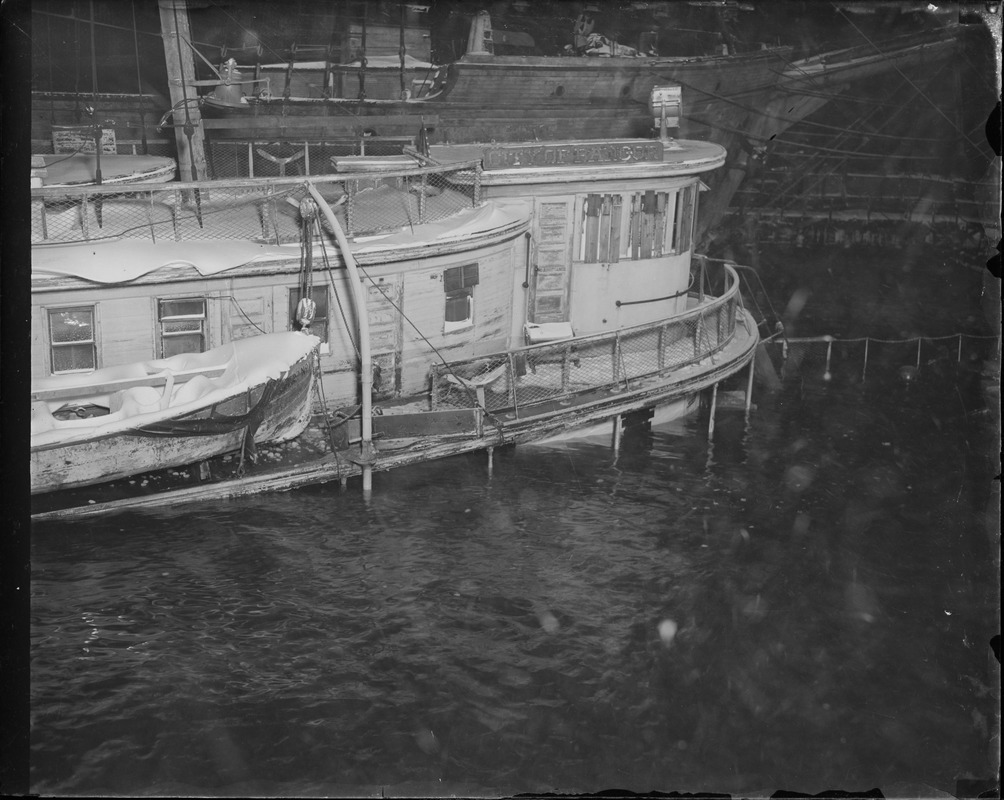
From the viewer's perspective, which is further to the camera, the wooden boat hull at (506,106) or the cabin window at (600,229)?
the wooden boat hull at (506,106)

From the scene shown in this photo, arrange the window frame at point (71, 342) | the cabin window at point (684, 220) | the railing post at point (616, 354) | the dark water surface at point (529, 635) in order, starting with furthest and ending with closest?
the cabin window at point (684, 220) → the railing post at point (616, 354) → the window frame at point (71, 342) → the dark water surface at point (529, 635)

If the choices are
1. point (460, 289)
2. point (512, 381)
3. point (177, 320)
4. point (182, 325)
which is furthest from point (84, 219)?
point (512, 381)

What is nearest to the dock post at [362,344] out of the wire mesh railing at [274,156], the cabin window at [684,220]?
the cabin window at [684,220]

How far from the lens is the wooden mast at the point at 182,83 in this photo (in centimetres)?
1852

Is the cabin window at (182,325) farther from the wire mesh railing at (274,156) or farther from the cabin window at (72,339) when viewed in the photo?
the wire mesh railing at (274,156)

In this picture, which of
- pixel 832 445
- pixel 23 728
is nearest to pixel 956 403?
pixel 832 445

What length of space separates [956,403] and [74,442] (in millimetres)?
18200

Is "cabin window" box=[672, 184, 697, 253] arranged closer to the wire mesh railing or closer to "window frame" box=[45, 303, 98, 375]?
the wire mesh railing

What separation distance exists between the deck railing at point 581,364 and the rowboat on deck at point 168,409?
9.58 feet

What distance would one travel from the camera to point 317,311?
55.4 feet

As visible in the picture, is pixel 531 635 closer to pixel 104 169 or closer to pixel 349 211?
pixel 349 211

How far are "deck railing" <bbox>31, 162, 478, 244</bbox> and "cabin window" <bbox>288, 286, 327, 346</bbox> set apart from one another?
0.97 metres

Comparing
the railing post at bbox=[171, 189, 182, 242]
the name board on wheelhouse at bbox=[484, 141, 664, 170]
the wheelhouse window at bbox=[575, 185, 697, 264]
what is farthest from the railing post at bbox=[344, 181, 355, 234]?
the wheelhouse window at bbox=[575, 185, 697, 264]

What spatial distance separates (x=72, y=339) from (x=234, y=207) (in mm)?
3697
